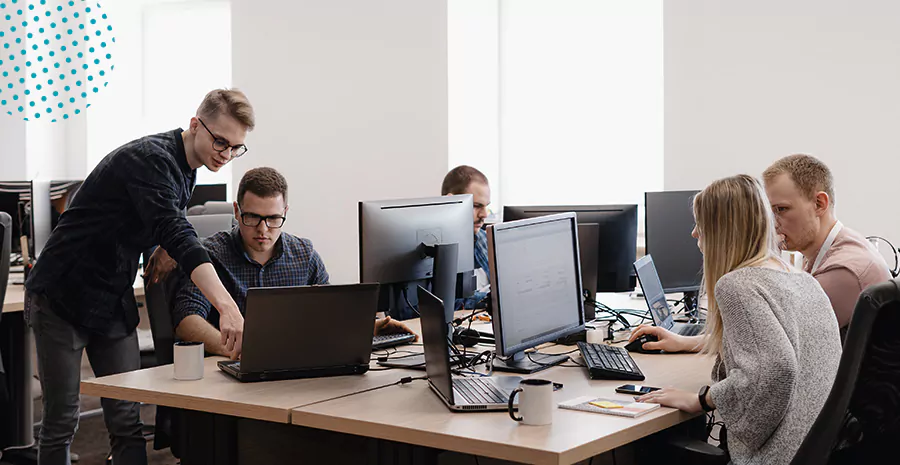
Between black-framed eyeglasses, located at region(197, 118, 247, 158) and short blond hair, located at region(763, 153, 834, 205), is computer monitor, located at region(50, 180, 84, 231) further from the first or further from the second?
short blond hair, located at region(763, 153, 834, 205)

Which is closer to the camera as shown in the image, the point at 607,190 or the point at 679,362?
the point at 679,362

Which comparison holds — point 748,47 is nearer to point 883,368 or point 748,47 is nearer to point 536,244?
point 536,244

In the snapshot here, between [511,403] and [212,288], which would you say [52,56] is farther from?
[511,403]

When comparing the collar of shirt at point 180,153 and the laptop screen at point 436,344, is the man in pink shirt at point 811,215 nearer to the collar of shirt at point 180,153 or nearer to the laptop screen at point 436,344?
the laptop screen at point 436,344

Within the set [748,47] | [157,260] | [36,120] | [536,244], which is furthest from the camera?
[36,120]

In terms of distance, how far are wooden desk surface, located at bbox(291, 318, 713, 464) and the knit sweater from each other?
0.14m

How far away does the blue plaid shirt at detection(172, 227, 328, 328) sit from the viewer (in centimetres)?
271

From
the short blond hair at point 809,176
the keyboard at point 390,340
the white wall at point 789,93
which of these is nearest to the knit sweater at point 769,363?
the short blond hair at point 809,176

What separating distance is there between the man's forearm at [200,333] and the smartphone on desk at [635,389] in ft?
3.83

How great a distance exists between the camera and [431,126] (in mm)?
5328

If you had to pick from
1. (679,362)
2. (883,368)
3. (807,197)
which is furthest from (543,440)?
(807,197)

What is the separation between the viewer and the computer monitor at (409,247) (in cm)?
263

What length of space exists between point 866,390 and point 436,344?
89cm

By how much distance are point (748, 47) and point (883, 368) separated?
337 cm
